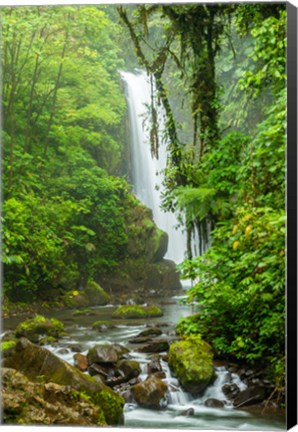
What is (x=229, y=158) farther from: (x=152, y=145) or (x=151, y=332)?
(x=151, y=332)

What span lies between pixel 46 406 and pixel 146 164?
68.2 inches

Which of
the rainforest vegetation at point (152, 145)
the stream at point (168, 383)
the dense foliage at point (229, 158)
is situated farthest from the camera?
the rainforest vegetation at point (152, 145)

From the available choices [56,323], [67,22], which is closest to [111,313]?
[56,323]

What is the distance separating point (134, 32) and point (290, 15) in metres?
1.07

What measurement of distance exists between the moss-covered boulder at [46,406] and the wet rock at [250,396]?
0.88 metres

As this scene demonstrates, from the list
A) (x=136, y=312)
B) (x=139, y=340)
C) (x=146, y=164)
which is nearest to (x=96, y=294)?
(x=136, y=312)

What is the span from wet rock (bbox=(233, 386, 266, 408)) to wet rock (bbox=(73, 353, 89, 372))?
3.38ft

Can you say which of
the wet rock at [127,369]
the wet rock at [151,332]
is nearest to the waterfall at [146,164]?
the wet rock at [151,332]

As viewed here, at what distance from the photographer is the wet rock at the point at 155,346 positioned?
198 inches

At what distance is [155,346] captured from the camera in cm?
504

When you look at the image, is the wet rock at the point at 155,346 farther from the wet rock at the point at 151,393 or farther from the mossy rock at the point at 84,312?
the mossy rock at the point at 84,312

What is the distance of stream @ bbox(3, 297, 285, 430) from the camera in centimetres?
476

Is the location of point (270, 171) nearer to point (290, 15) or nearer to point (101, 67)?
point (290, 15)

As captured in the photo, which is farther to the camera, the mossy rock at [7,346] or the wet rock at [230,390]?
the mossy rock at [7,346]
